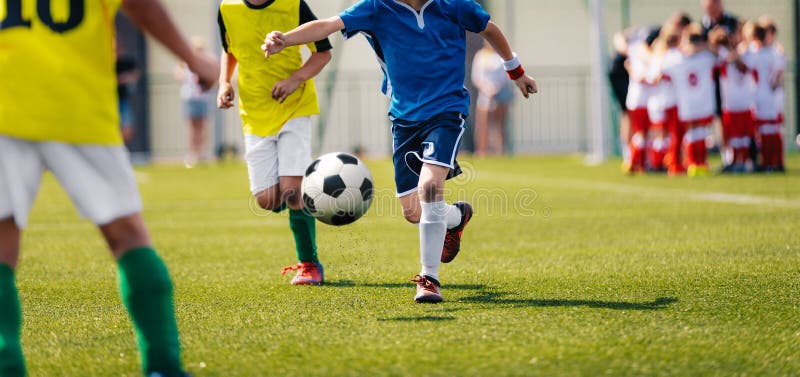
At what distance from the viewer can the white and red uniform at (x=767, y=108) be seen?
15.1 metres

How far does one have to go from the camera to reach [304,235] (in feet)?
21.3

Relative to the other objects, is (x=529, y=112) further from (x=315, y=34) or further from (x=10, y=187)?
(x=10, y=187)

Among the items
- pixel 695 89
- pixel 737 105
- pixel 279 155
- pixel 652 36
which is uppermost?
pixel 652 36

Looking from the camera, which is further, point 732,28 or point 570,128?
point 570,128

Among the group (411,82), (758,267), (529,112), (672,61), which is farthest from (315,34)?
(529,112)

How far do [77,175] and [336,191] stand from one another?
2.89 metres

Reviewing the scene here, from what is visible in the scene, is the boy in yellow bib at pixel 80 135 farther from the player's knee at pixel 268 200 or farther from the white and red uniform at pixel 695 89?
the white and red uniform at pixel 695 89

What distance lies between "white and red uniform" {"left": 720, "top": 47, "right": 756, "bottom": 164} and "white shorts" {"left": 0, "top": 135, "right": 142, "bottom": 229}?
1299 cm

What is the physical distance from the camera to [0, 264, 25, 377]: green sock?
138 inches

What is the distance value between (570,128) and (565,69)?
4.63ft

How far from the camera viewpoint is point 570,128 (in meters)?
25.9

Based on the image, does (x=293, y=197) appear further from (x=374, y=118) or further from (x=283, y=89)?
(x=374, y=118)

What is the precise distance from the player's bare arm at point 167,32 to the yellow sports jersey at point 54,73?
9cm

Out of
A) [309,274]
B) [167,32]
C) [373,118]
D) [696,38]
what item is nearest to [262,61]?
[309,274]
